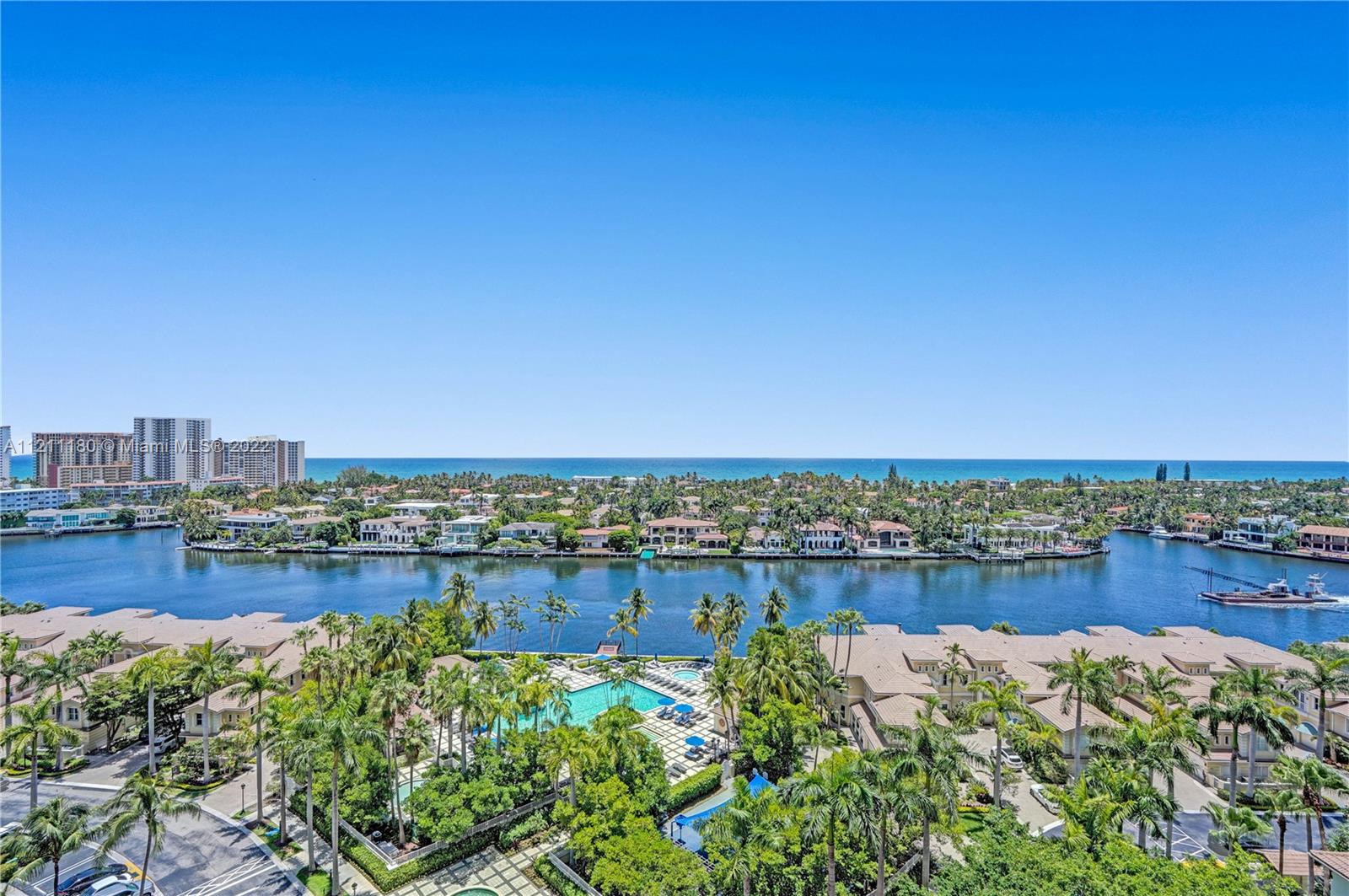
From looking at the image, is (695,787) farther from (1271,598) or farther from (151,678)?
(1271,598)

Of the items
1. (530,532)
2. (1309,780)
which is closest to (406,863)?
(1309,780)

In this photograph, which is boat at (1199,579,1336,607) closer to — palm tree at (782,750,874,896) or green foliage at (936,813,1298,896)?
green foliage at (936,813,1298,896)

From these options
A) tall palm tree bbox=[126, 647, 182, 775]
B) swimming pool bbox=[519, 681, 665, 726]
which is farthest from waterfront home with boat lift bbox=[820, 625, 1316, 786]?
tall palm tree bbox=[126, 647, 182, 775]

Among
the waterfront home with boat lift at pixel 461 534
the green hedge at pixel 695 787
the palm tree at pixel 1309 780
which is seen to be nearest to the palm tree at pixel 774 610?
the green hedge at pixel 695 787

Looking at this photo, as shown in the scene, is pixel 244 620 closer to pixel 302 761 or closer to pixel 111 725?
pixel 111 725

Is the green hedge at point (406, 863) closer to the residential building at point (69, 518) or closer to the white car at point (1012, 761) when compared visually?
the white car at point (1012, 761)

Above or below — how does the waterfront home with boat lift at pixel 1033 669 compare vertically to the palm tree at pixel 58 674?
below
